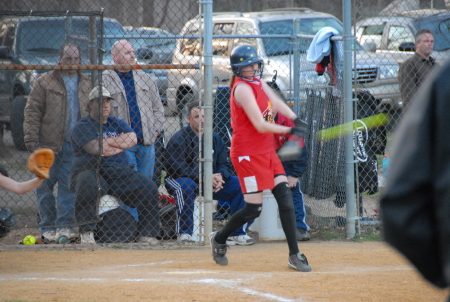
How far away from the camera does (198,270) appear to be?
4953 millimetres

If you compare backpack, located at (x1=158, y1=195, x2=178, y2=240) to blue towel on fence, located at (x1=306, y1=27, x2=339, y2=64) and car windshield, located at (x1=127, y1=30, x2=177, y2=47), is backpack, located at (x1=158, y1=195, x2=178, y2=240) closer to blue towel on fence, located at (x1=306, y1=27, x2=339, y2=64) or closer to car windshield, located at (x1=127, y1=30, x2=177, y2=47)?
car windshield, located at (x1=127, y1=30, x2=177, y2=47)

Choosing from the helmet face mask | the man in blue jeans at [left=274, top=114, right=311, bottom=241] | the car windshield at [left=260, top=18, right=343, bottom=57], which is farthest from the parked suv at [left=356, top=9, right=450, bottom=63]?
the helmet face mask

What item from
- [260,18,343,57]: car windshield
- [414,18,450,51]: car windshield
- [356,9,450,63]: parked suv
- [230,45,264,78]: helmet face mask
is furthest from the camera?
[260,18,343,57]: car windshield

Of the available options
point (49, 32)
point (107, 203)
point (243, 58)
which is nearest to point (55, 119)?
point (107, 203)

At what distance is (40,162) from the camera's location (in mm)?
4129

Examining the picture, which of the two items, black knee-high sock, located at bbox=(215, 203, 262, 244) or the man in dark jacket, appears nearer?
the man in dark jacket

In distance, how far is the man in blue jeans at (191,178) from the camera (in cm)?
633

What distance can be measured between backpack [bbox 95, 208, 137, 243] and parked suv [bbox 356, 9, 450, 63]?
208 inches

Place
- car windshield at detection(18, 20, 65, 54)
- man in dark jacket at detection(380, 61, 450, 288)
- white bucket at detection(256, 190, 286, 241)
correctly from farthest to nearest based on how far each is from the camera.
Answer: car windshield at detection(18, 20, 65, 54)
white bucket at detection(256, 190, 286, 241)
man in dark jacket at detection(380, 61, 450, 288)

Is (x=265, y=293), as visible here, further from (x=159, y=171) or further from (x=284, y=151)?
(x=159, y=171)

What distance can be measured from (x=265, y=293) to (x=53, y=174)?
3451mm

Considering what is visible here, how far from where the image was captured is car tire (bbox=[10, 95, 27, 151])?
269 inches

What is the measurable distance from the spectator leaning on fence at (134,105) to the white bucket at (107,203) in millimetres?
565

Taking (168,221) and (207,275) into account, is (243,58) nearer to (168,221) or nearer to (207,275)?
(207,275)
